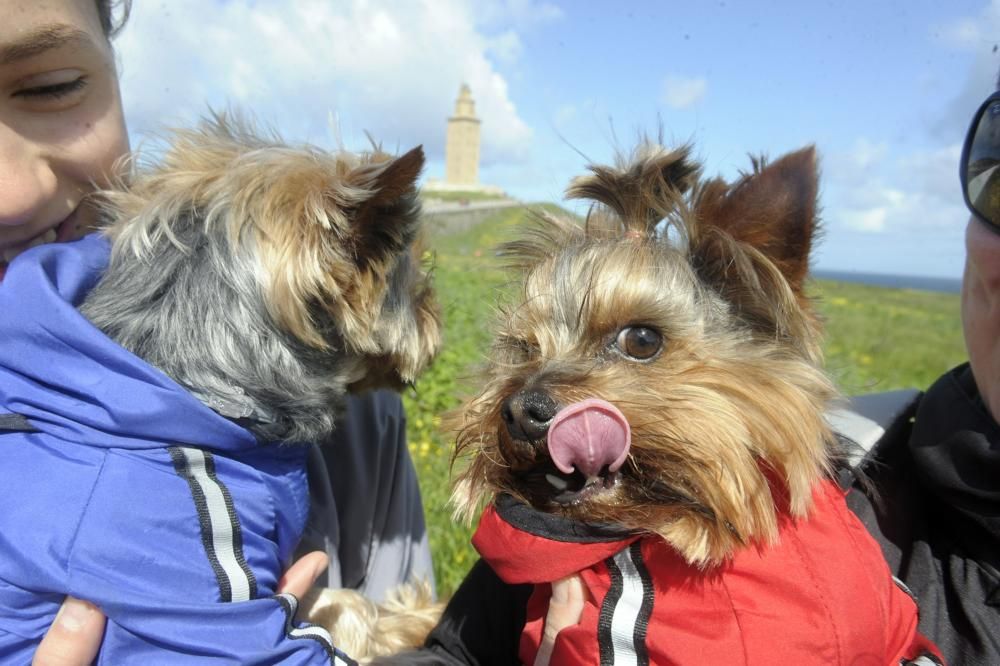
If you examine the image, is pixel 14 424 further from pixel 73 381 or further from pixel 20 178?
pixel 20 178

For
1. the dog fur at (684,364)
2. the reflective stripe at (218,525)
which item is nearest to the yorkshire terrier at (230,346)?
the reflective stripe at (218,525)

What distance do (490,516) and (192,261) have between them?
1217mm

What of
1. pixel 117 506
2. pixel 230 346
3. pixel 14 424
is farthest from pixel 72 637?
pixel 230 346

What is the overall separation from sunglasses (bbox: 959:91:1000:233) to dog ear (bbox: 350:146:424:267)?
1.47 m

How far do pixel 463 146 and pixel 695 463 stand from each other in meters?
64.6

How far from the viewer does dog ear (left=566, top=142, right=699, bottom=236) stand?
7.30ft

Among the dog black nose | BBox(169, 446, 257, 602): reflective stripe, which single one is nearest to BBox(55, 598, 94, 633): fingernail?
BBox(169, 446, 257, 602): reflective stripe

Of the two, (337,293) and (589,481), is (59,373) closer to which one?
(337,293)

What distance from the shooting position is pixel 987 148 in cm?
183

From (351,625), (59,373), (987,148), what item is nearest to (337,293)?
(59,373)

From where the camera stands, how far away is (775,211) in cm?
194

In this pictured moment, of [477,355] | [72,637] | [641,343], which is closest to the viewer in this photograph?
[72,637]

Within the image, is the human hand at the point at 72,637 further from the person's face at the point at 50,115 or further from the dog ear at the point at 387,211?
the dog ear at the point at 387,211

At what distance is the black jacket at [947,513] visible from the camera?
182 cm
